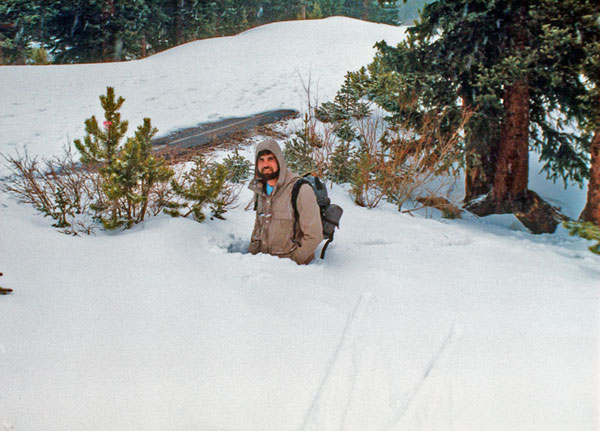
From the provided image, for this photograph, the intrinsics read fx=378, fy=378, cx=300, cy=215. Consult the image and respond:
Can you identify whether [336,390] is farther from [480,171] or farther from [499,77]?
[480,171]

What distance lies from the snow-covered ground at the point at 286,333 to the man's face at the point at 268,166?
2.57 ft

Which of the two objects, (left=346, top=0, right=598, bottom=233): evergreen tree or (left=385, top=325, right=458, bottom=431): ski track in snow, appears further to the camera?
(left=346, top=0, right=598, bottom=233): evergreen tree

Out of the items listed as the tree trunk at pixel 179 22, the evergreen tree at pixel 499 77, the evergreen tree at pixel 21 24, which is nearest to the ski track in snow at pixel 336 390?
the evergreen tree at pixel 499 77

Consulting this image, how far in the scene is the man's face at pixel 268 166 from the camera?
3.44 metres

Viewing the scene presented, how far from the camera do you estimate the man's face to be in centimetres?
344

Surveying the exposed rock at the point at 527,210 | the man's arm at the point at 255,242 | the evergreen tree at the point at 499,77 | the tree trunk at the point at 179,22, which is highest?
the tree trunk at the point at 179,22

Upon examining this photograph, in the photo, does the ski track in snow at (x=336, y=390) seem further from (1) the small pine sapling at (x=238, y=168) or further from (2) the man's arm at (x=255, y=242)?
(1) the small pine sapling at (x=238, y=168)

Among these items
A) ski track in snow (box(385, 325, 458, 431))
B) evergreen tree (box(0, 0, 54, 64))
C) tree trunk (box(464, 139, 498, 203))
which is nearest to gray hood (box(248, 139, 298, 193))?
ski track in snow (box(385, 325, 458, 431))

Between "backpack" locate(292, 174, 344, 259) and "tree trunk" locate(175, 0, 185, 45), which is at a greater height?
"tree trunk" locate(175, 0, 185, 45)

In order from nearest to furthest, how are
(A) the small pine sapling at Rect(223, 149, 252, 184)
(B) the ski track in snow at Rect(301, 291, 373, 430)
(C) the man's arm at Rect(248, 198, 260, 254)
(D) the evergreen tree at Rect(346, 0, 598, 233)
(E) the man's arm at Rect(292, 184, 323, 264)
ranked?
1. (B) the ski track in snow at Rect(301, 291, 373, 430)
2. (E) the man's arm at Rect(292, 184, 323, 264)
3. (C) the man's arm at Rect(248, 198, 260, 254)
4. (D) the evergreen tree at Rect(346, 0, 598, 233)
5. (A) the small pine sapling at Rect(223, 149, 252, 184)

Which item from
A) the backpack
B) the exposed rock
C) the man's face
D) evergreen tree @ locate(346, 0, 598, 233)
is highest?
evergreen tree @ locate(346, 0, 598, 233)

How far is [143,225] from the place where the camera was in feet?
13.7

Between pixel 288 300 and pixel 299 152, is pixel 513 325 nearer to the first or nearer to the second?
pixel 288 300

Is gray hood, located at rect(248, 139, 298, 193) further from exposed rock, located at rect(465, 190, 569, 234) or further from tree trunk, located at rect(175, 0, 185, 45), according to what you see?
tree trunk, located at rect(175, 0, 185, 45)
